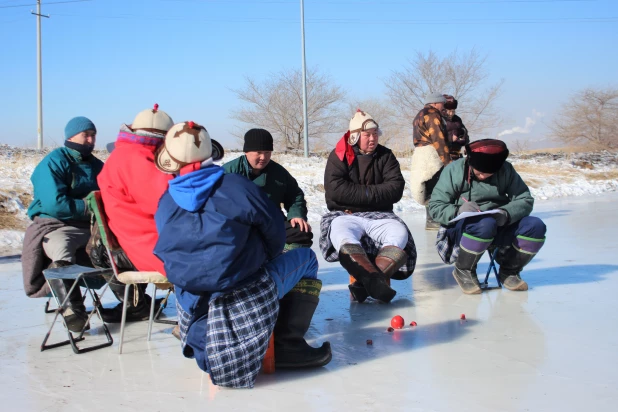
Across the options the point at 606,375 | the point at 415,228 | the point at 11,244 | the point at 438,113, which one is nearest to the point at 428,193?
the point at 438,113

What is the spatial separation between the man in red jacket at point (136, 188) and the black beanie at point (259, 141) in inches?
37.0

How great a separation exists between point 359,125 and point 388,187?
564 mm

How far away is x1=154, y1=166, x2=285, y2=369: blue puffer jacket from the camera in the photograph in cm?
299

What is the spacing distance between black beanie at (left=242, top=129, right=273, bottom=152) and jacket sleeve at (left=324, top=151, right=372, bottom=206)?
28.1 inches

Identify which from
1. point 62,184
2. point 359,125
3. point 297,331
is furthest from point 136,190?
point 359,125

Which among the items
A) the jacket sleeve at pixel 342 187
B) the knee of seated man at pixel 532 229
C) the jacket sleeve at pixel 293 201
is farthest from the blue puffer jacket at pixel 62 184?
the knee of seated man at pixel 532 229

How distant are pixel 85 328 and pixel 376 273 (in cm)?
202

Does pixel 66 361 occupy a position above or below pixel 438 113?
below

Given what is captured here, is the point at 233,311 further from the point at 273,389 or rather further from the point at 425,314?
the point at 425,314

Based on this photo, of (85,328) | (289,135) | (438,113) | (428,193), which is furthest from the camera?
(289,135)

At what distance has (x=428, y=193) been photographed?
7.40m

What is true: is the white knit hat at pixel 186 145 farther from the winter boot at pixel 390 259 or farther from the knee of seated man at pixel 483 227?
the knee of seated man at pixel 483 227

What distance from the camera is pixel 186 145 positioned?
10.1 feet

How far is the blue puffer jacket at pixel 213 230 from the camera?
118 inches
